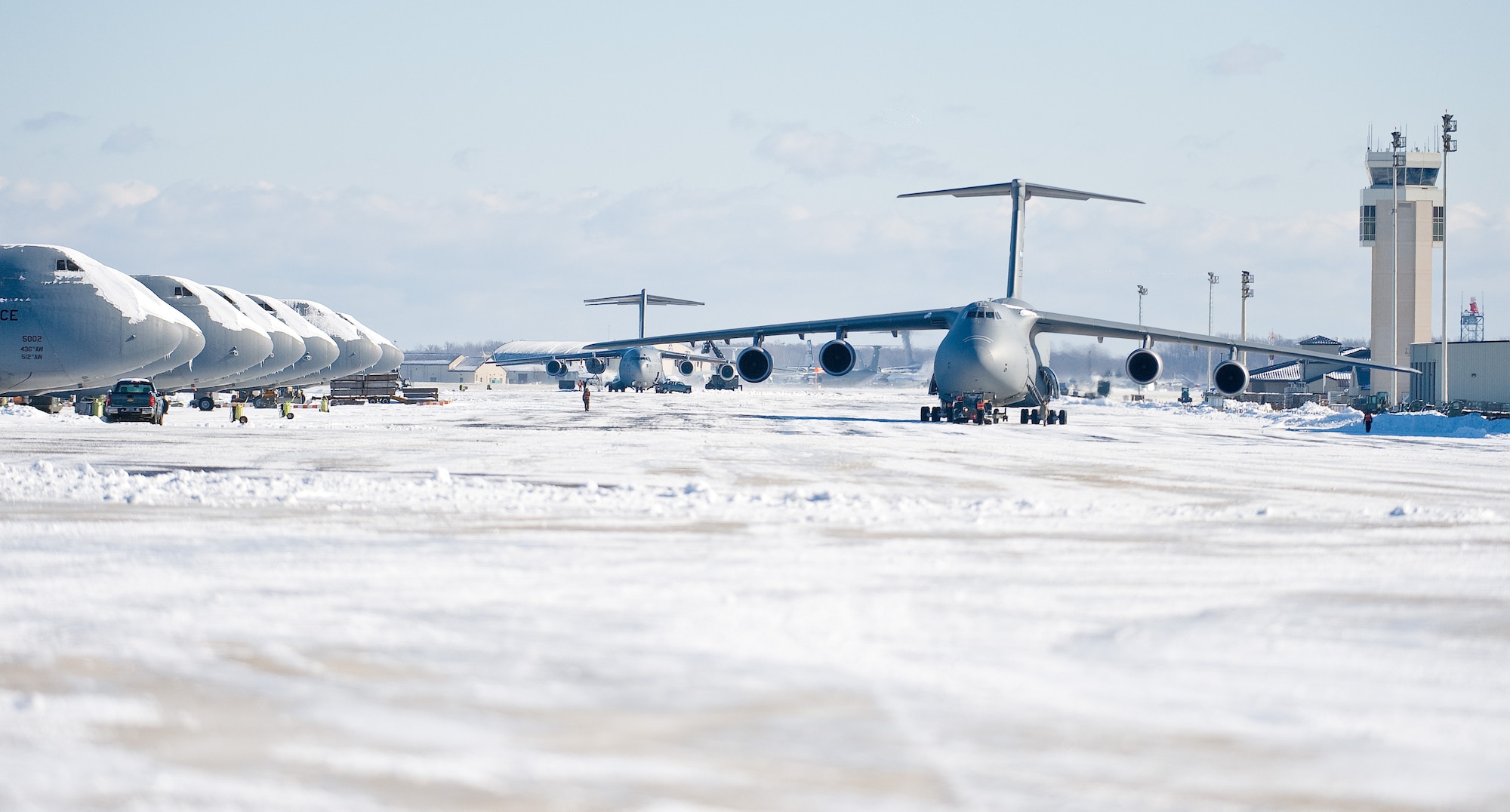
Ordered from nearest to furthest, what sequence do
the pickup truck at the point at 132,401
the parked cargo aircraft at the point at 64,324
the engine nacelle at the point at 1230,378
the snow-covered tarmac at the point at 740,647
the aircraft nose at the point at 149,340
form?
the snow-covered tarmac at the point at 740,647 → the parked cargo aircraft at the point at 64,324 → the aircraft nose at the point at 149,340 → the engine nacelle at the point at 1230,378 → the pickup truck at the point at 132,401

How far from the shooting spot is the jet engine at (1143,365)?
37250mm

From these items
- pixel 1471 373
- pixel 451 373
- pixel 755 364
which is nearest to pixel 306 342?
pixel 755 364

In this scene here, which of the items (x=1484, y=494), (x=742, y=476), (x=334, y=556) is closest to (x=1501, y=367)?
(x=1484, y=494)

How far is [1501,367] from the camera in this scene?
2382 inches

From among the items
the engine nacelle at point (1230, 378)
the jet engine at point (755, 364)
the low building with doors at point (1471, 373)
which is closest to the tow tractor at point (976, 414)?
the engine nacelle at point (1230, 378)

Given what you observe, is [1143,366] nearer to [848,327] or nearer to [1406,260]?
[848,327]

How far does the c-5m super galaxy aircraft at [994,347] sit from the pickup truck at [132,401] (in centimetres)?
1334

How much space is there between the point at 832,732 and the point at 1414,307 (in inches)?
3710

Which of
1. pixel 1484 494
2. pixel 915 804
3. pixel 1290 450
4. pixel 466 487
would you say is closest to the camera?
pixel 915 804

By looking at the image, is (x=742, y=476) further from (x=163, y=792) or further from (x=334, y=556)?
(x=163, y=792)

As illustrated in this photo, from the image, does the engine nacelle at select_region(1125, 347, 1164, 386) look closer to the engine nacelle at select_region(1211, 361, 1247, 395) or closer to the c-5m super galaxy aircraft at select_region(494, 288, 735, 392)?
the engine nacelle at select_region(1211, 361, 1247, 395)

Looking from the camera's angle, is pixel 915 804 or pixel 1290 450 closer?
pixel 915 804

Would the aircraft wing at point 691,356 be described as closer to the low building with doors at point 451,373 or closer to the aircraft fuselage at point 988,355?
the aircraft fuselage at point 988,355

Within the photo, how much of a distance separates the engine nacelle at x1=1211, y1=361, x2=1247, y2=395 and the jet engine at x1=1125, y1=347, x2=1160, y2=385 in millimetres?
1657
